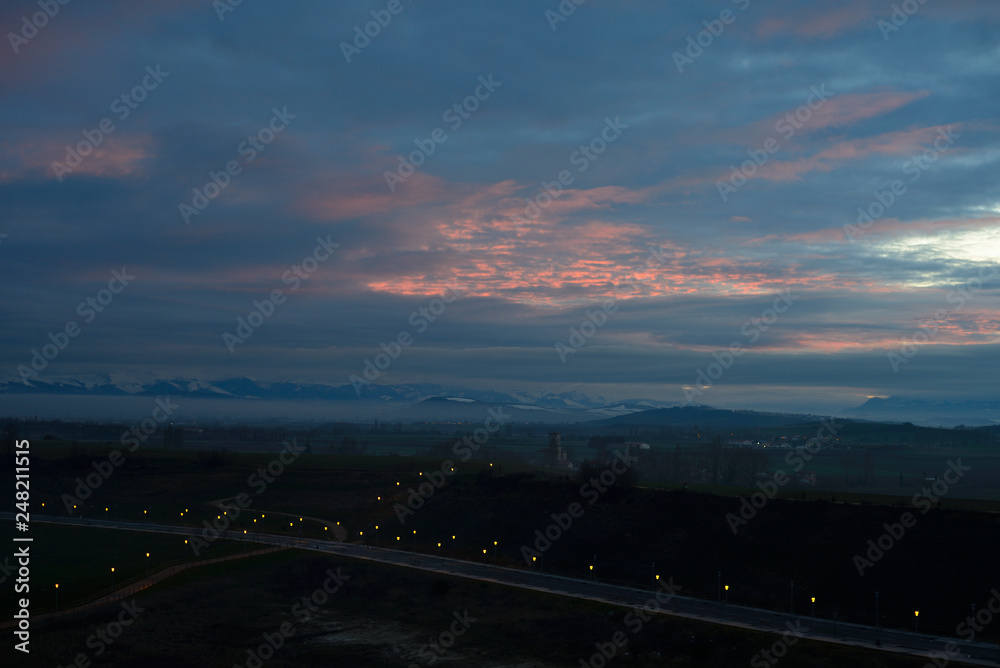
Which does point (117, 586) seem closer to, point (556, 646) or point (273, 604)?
point (273, 604)

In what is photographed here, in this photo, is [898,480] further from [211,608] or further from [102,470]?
[102,470]

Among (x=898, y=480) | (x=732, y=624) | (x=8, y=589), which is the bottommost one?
(x=8, y=589)

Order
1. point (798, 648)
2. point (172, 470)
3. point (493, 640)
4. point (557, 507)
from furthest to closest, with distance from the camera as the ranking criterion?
point (172, 470)
point (557, 507)
point (493, 640)
point (798, 648)

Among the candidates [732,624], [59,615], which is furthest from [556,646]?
[59,615]

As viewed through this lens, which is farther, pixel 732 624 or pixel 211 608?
pixel 211 608

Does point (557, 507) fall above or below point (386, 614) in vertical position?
above

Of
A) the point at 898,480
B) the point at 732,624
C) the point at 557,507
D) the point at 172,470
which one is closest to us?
the point at 732,624
